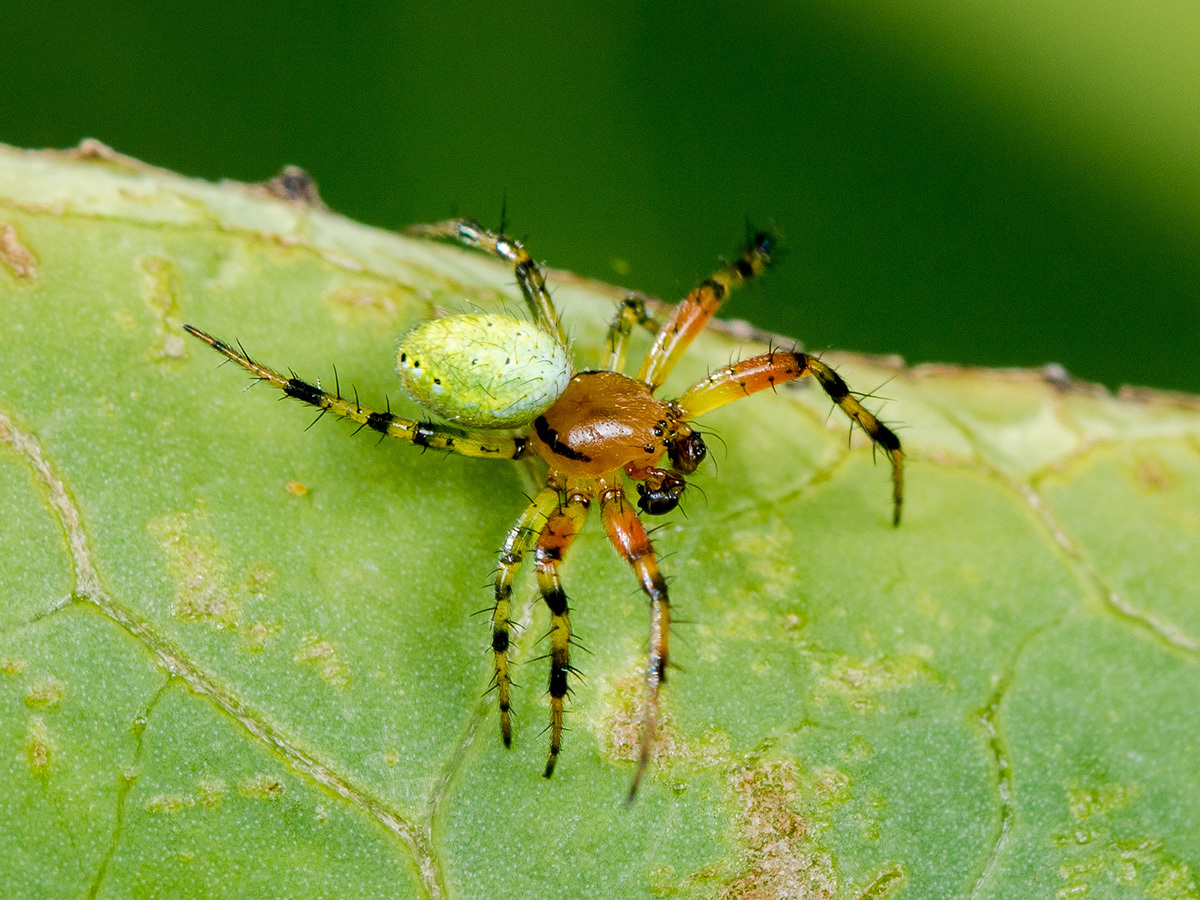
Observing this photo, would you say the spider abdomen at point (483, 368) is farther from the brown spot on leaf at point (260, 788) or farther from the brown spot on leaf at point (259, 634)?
the brown spot on leaf at point (260, 788)

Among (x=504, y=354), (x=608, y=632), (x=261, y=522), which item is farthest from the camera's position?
(x=504, y=354)

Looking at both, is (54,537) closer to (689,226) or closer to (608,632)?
(608,632)

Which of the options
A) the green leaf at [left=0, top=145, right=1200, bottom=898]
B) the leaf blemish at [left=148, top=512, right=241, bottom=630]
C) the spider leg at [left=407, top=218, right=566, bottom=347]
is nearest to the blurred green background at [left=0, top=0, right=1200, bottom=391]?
the spider leg at [left=407, top=218, right=566, bottom=347]

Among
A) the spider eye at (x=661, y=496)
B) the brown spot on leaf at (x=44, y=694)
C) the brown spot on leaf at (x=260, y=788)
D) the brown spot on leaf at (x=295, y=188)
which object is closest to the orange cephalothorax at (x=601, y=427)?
the spider eye at (x=661, y=496)

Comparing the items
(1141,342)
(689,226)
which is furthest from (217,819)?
(1141,342)

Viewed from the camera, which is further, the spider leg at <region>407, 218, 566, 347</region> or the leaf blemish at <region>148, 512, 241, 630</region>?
the spider leg at <region>407, 218, 566, 347</region>

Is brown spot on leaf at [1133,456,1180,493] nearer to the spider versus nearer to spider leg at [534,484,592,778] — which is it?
the spider
